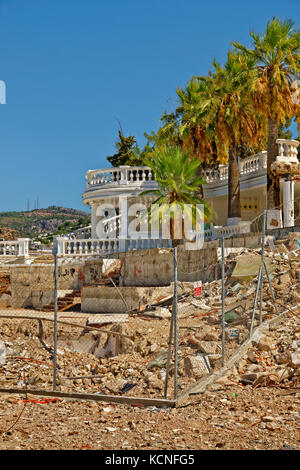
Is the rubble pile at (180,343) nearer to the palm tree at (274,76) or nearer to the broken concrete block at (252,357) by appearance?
the broken concrete block at (252,357)

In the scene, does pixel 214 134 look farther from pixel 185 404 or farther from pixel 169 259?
pixel 185 404

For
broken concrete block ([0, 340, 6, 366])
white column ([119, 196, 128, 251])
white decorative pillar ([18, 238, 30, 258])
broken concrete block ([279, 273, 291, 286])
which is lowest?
broken concrete block ([0, 340, 6, 366])

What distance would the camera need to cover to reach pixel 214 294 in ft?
51.0

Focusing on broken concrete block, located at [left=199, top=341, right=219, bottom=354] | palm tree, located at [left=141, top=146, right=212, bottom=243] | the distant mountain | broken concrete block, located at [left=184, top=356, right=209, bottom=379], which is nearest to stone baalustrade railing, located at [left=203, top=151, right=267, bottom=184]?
palm tree, located at [left=141, top=146, right=212, bottom=243]

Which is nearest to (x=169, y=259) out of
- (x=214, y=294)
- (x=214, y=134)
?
(x=214, y=294)

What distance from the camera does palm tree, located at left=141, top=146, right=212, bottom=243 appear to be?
21.5 metres

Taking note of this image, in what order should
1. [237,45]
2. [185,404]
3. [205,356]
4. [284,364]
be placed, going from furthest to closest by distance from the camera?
[237,45]
[205,356]
[284,364]
[185,404]

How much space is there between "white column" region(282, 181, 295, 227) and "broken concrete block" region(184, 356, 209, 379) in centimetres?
1134

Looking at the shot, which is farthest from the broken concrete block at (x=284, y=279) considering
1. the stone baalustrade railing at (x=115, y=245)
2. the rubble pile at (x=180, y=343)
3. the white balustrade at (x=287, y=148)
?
the white balustrade at (x=287, y=148)

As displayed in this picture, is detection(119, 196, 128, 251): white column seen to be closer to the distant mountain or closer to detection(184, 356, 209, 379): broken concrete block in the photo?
detection(184, 356, 209, 379): broken concrete block

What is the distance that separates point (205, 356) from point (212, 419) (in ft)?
9.38

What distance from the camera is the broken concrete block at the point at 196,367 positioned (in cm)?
928

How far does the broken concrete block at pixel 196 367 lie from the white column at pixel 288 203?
446 inches

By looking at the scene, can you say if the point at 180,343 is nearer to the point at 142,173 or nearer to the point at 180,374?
the point at 180,374
